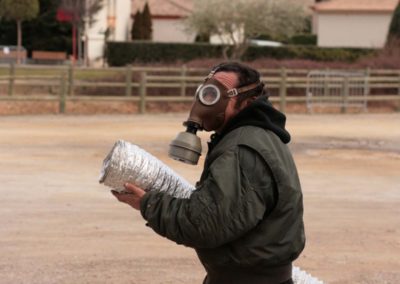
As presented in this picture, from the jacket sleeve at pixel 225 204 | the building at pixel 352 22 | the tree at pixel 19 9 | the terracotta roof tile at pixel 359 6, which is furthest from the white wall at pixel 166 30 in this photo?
the jacket sleeve at pixel 225 204

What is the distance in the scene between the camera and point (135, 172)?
3.37m

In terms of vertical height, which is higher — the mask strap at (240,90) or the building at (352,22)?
the building at (352,22)

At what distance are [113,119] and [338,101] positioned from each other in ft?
24.0

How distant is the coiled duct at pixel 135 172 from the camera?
3355mm

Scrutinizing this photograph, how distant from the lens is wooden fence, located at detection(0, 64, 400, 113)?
25906 millimetres

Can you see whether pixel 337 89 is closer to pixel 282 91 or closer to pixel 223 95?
pixel 282 91

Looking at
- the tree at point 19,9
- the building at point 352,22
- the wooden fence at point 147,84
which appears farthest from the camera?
the building at point 352,22

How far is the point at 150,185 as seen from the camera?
341cm

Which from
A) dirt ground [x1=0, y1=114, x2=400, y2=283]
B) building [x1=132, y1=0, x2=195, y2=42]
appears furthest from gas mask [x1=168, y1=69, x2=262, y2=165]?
building [x1=132, y1=0, x2=195, y2=42]

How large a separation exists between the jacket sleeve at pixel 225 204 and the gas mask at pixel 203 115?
13 centimetres

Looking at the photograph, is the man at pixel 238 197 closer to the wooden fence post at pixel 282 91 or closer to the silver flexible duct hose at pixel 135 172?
the silver flexible duct hose at pixel 135 172

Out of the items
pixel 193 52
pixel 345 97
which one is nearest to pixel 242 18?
pixel 193 52

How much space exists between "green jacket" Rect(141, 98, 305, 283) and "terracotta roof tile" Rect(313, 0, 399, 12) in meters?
51.5

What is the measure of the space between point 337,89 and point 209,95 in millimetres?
26220
